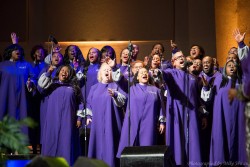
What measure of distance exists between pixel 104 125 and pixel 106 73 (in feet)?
2.22

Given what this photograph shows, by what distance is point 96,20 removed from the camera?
500 inches

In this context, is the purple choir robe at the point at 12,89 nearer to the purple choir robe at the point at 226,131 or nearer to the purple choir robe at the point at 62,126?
the purple choir robe at the point at 62,126

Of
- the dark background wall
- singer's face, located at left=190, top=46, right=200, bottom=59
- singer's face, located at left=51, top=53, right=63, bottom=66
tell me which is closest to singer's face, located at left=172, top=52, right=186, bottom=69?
singer's face, located at left=190, top=46, right=200, bottom=59

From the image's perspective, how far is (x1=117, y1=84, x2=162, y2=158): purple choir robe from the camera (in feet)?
25.6

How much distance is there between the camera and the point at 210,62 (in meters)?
8.34

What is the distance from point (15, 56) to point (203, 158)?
9.99 ft

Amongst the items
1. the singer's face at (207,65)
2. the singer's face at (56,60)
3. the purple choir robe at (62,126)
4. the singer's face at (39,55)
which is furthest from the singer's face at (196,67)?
the singer's face at (39,55)

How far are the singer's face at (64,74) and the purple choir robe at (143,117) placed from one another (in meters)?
0.98

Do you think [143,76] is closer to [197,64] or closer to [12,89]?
[197,64]

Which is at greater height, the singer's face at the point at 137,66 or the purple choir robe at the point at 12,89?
the singer's face at the point at 137,66

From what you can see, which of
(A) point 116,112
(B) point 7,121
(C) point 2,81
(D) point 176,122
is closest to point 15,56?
(C) point 2,81

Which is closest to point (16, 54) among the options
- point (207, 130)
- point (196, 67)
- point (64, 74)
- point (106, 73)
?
point (64, 74)

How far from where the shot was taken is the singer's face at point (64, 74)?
27.2 feet

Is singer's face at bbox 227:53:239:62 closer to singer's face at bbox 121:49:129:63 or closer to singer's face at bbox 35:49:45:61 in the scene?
singer's face at bbox 121:49:129:63
